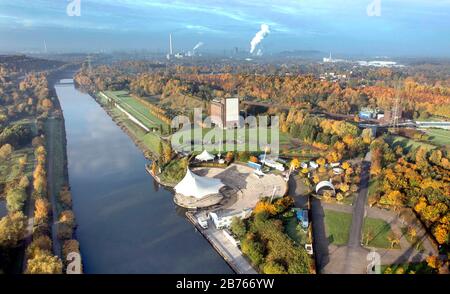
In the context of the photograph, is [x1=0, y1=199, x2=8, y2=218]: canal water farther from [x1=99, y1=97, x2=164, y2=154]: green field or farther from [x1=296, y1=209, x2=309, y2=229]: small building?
[x1=296, y1=209, x2=309, y2=229]: small building

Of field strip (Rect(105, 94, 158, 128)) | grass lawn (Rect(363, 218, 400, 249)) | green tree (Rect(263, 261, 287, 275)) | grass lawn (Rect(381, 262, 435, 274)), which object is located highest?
field strip (Rect(105, 94, 158, 128))

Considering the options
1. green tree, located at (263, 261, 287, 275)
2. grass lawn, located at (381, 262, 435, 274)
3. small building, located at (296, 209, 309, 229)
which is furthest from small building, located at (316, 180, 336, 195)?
green tree, located at (263, 261, 287, 275)

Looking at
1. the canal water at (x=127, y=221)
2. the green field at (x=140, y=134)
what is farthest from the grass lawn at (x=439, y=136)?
the green field at (x=140, y=134)

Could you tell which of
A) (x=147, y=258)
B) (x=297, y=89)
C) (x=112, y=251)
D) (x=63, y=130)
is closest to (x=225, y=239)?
(x=147, y=258)

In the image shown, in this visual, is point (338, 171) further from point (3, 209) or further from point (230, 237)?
point (3, 209)

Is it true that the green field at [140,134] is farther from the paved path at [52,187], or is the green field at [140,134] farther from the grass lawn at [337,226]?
the grass lawn at [337,226]
